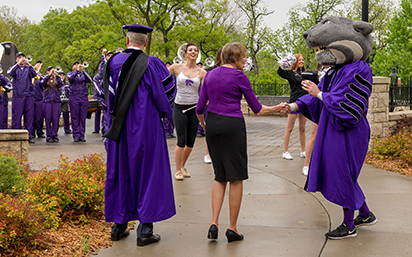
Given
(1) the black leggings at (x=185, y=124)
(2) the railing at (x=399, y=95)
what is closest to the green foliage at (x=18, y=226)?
(1) the black leggings at (x=185, y=124)

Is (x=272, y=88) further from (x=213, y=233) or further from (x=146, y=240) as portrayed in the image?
(x=146, y=240)

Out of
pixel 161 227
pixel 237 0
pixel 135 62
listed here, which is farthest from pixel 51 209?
pixel 237 0

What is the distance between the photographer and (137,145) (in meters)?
4.08

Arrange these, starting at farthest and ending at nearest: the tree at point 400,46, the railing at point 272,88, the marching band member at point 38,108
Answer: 1. the railing at point 272,88
2. the tree at point 400,46
3. the marching band member at point 38,108

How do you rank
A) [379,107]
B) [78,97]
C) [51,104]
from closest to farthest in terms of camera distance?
[379,107], [78,97], [51,104]

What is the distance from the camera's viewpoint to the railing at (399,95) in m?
10.4

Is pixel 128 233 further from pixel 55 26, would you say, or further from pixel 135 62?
pixel 55 26

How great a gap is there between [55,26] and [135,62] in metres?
47.2

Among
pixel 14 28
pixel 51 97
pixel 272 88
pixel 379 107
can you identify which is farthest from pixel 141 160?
pixel 14 28

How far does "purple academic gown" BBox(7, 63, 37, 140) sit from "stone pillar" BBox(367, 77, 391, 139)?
936 cm

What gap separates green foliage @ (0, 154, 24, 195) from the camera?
210 inches

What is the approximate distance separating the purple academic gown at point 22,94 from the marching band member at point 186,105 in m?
7.52

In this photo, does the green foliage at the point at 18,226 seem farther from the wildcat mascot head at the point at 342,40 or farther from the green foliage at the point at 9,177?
the wildcat mascot head at the point at 342,40

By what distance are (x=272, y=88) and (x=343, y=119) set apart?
19840mm
